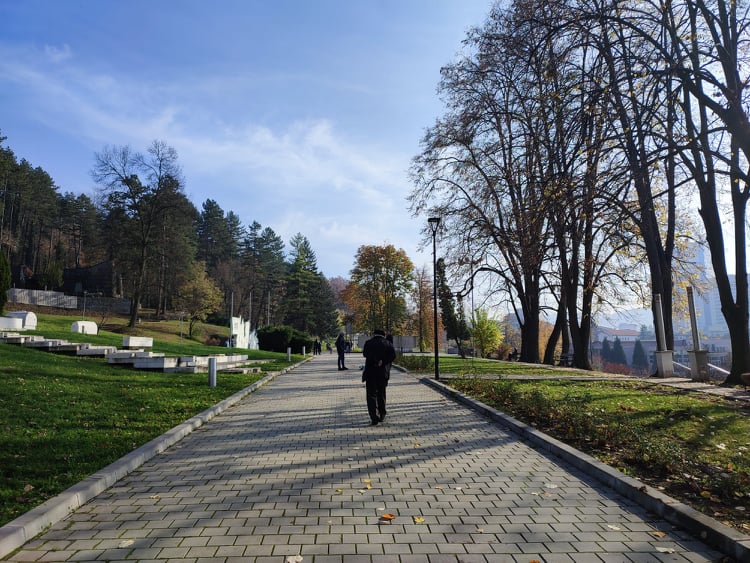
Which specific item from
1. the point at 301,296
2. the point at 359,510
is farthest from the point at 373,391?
the point at 301,296

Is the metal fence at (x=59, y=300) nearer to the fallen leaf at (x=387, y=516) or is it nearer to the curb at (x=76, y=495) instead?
the curb at (x=76, y=495)

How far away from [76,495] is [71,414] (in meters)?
4.46

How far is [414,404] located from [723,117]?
8.49 metres

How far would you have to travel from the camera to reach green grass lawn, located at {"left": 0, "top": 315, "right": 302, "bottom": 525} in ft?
16.9

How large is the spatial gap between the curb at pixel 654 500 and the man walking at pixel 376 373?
2566 mm

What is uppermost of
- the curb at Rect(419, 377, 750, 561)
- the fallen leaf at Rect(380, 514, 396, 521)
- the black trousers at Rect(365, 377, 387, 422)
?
the black trousers at Rect(365, 377, 387, 422)

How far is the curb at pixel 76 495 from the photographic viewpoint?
12.0ft

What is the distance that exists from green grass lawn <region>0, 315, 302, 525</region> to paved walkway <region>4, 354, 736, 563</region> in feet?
1.92

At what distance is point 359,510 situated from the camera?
444 cm

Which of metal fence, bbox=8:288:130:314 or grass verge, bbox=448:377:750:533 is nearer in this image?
grass verge, bbox=448:377:750:533

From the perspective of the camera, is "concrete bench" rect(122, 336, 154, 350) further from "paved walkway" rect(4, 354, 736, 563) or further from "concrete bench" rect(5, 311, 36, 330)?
"paved walkway" rect(4, 354, 736, 563)

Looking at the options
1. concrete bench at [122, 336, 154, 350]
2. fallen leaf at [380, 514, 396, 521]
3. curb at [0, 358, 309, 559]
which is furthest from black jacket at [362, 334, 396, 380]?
concrete bench at [122, 336, 154, 350]

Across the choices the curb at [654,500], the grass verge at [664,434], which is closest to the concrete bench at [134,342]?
the grass verge at [664,434]

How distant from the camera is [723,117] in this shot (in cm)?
909
